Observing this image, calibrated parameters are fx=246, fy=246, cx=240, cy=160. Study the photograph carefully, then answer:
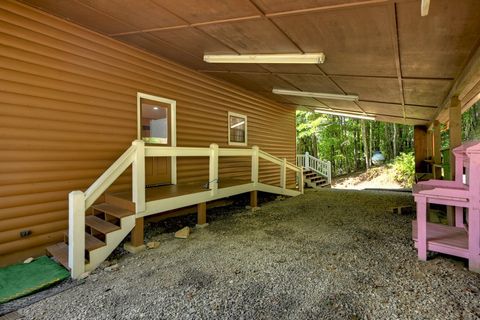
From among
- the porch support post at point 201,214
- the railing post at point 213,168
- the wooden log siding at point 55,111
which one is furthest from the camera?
the railing post at point 213,168

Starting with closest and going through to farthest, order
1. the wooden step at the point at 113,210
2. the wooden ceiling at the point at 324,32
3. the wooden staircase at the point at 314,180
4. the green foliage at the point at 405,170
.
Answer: the wooden ceiling at the point at 324,32
the wooden step at the point at 113,210
the wooden staircase at the point at 314,180
the green foliage at the point at 405,170

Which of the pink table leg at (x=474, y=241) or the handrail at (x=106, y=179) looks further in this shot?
the handrail at (x=106, y=179)

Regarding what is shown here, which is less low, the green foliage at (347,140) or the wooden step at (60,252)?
the green foliage at (347,140)

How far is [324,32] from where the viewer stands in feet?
9.30

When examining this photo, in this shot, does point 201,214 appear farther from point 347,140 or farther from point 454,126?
point 347,140

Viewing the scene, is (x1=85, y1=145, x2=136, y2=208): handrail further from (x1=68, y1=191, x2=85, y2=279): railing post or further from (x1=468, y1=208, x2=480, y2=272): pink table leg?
(x1=468, y1=208, x2=480, y2=272): pink table leg

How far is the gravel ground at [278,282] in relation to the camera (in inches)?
83.0

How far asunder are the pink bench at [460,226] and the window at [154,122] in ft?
14.4

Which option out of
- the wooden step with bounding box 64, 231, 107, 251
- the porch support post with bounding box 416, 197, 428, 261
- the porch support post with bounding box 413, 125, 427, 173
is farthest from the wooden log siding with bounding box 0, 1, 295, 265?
the porch support post with bounding box 413, 125, 427, 173

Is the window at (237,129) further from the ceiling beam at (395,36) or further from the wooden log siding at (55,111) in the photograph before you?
the ceiling beam at (395,36)

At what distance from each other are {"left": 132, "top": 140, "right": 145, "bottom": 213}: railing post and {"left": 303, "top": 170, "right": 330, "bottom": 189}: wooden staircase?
8205 millimetres

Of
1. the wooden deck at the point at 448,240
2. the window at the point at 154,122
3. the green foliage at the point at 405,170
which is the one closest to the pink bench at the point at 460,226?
the wooden deck at the point at 448,240

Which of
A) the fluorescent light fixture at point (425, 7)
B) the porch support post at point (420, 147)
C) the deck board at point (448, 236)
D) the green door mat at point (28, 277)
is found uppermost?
the fluorescent light fixture at point (425, 7)

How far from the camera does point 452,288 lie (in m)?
2.33
